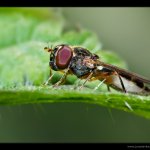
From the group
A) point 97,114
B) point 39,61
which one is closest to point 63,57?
point 39,61

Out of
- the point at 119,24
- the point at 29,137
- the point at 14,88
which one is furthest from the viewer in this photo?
the point at 119,24

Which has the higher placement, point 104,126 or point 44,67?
point 44,67

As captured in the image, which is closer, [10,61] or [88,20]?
[10,61]

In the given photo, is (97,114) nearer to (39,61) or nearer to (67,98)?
(39,61)

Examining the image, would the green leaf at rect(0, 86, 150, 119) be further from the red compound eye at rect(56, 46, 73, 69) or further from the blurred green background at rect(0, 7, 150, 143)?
the red compound eye at rect(56, 46, 73, 69)

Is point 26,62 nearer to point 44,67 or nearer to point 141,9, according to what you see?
point 44,67

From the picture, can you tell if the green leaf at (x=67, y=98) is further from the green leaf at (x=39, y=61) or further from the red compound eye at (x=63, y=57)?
the red compound eye at (x=63, y=57)
